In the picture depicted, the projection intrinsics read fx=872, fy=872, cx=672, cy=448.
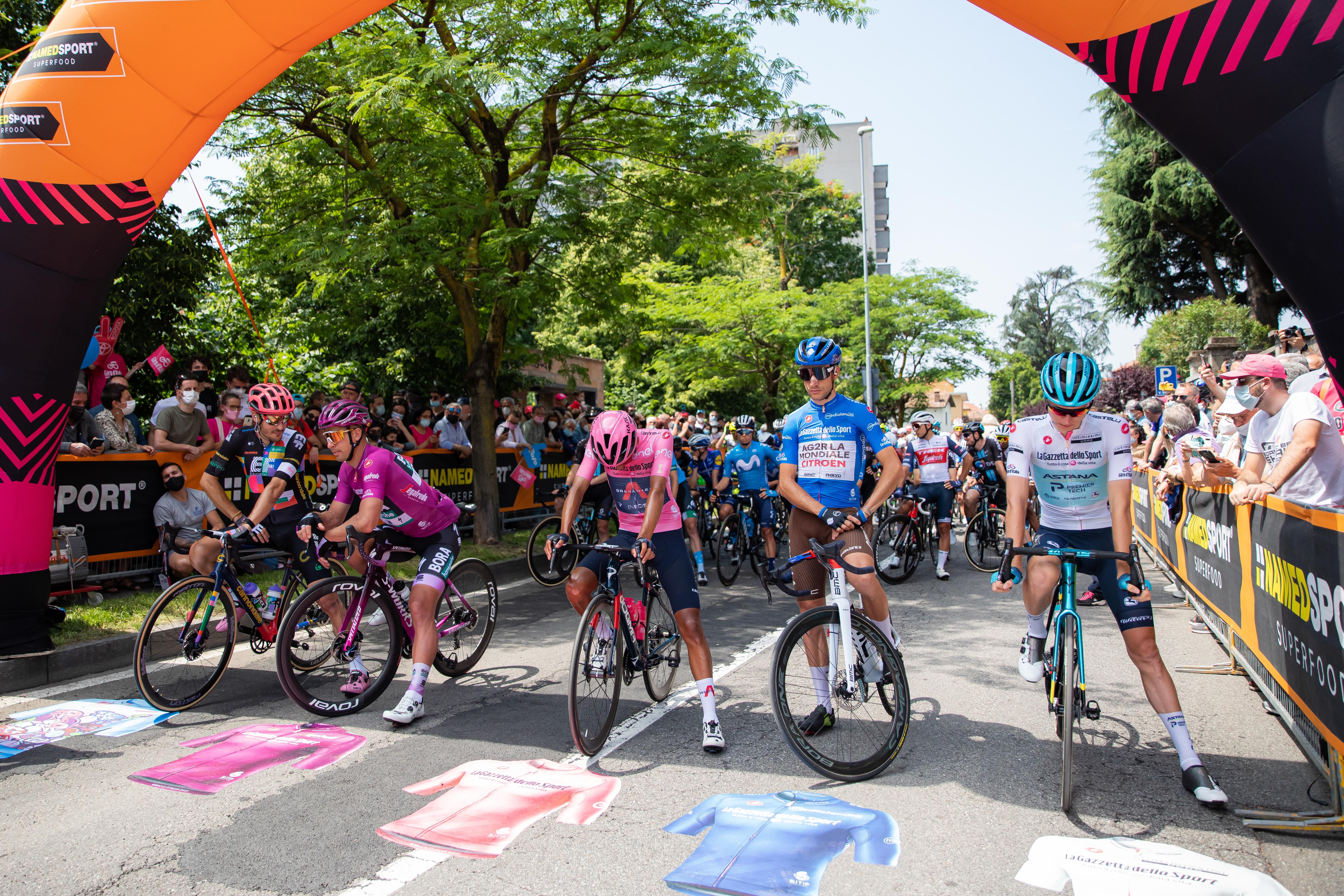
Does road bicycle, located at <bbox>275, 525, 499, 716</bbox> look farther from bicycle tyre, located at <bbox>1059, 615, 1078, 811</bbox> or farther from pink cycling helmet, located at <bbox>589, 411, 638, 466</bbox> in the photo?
bicycle tyre, located at <bbox>1059, 615, 1078, 811</bbox>

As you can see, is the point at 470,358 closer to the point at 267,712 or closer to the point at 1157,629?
the point at 267,712

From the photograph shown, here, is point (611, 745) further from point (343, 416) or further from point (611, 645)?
point (343, 416)

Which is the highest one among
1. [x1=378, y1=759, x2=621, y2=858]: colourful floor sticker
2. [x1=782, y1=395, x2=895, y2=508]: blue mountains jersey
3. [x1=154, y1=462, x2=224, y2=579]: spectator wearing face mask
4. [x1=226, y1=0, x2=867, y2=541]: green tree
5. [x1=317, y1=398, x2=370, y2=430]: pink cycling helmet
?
[x1=226, y1=0, x2=867, y2=541]: green tree

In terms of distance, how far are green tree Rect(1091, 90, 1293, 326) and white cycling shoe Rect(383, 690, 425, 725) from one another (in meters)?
34.9

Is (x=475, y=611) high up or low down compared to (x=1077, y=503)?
down

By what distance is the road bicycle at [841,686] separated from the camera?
436 centimetres

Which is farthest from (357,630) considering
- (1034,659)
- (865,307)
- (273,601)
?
(865,307)

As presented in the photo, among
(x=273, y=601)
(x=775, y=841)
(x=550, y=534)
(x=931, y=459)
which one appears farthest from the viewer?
(x=931, y=459)

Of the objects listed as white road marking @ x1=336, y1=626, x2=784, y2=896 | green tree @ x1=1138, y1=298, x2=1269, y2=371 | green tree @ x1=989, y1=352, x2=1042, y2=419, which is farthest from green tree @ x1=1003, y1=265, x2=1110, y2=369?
white road marking @ x1=336, y1=626, x2=784, y2=896

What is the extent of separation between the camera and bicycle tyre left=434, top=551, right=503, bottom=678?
6238mm

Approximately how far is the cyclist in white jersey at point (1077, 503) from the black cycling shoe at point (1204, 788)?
0.19 meters

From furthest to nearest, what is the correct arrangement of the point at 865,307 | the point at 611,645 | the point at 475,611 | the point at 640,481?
the point at 865,307
the point at 475,611
the point at 640,481
the point at 611,645

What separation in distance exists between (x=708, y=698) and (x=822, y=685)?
2.19 feet

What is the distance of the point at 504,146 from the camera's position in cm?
1152
